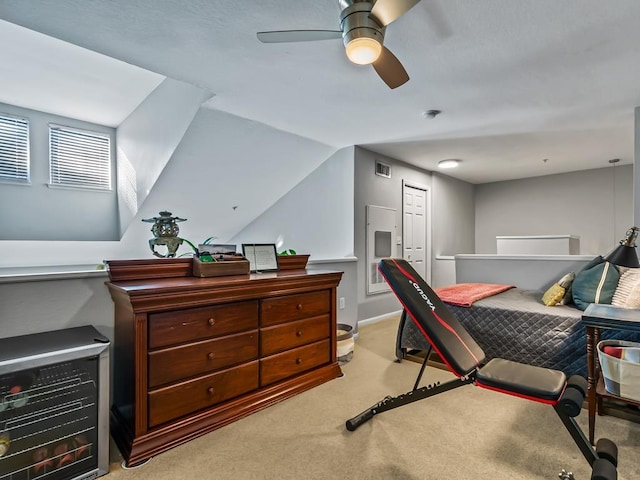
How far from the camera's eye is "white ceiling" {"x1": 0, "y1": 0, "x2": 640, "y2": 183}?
1.79m

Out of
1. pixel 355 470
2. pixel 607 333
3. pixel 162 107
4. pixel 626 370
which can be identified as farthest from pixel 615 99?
pixel 162 107

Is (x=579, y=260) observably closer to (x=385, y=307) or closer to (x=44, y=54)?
(x=385, y=307)

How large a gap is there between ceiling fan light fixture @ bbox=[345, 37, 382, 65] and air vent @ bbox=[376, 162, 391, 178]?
10.5ft

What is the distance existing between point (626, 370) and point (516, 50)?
1988mm

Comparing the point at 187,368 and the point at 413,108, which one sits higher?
the point at 413,108

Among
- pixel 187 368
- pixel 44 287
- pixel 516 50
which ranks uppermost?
pixel 516 50

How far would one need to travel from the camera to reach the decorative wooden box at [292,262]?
2.87 m

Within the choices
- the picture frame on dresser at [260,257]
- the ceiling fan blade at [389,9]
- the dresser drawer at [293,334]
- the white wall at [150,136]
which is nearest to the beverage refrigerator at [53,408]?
the dresser drawer at [293,334]

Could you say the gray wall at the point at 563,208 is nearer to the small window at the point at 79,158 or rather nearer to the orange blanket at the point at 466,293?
the orange blanket at the point at 466,293

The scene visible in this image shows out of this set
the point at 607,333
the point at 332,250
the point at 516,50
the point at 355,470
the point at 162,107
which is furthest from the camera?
the point at 332,250

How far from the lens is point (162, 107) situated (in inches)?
136

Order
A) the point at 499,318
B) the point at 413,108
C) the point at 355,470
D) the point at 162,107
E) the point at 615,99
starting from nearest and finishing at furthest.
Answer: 1. the point at 355,470
2. the point at 499,318
3. the point at 615,99
4. the point at 413,108
5. the point at 162,107

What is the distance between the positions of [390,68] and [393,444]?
6.83ft

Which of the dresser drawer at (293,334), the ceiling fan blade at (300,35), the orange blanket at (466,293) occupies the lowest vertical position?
the dresser drawer at (293,334)
